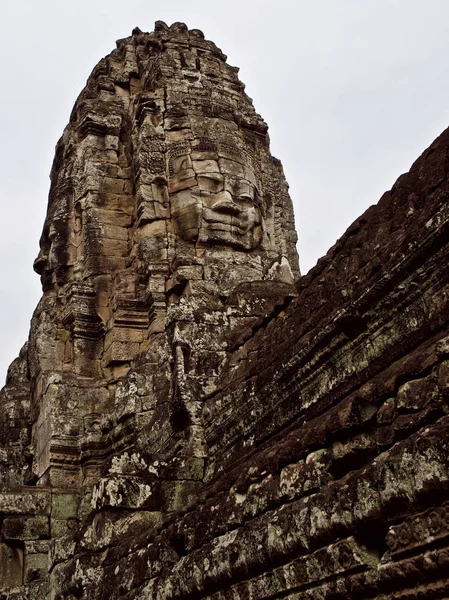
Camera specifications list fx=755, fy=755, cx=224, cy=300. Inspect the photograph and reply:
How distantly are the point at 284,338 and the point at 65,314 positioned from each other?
6.43 metres

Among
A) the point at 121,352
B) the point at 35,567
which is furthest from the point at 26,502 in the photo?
the point at 121,352

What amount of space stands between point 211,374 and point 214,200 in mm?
4758

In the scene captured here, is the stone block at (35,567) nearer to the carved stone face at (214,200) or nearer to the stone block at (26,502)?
the stone block at (26,502)

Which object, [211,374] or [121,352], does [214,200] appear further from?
[211,374]

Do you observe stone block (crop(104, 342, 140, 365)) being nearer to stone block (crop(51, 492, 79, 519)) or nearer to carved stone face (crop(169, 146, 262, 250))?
carved stone face (crop(169, 146, 262, 250))

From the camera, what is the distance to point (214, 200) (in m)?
13.2

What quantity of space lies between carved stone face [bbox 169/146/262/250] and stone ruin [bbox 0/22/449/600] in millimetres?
39

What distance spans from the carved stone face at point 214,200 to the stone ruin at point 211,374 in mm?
39

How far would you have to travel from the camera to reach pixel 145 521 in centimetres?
803

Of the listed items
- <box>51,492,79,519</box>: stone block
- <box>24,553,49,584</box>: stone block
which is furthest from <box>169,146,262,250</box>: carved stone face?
<box>24,553,49,584</box>: stone block

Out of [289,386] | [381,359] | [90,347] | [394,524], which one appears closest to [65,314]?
[90,347]

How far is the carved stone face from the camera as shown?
510 inches

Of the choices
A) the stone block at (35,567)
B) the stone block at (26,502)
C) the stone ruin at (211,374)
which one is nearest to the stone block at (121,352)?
the stone ruin at (211,374)

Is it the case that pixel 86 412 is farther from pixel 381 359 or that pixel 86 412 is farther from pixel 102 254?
pixel 381 359
